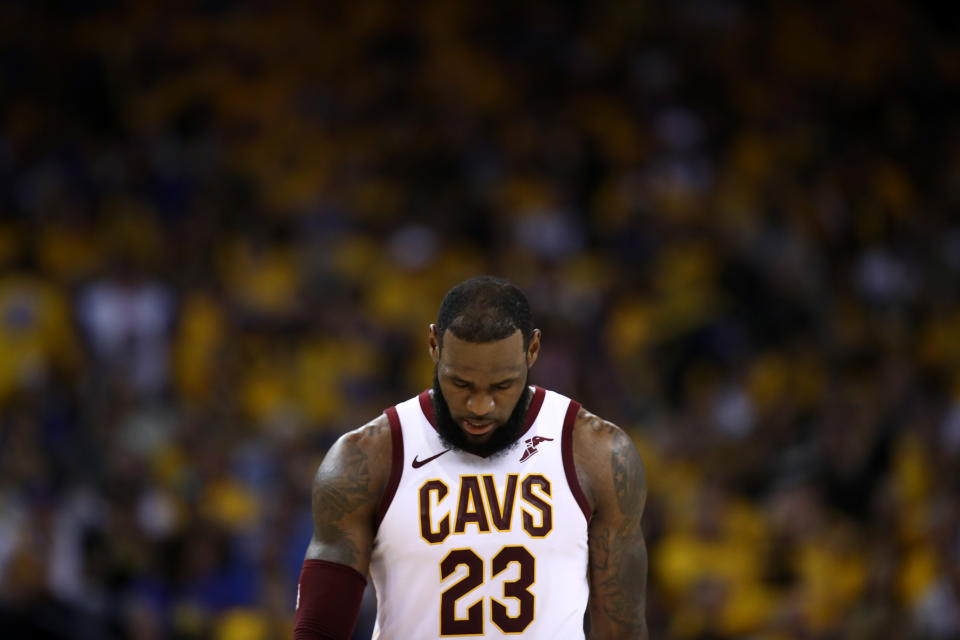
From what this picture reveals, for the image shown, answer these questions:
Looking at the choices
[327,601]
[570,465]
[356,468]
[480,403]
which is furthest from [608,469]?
[327,601]

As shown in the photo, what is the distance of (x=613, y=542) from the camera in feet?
13.1

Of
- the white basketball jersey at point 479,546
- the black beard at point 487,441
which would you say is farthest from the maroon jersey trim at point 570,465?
the black beard at point 487,441

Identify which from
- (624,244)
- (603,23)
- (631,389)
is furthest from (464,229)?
(603,23)

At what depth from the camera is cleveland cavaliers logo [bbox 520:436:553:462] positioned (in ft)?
13.1

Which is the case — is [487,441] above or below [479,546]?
above

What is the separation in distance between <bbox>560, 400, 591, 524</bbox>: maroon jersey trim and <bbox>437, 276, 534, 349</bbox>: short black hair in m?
0.32

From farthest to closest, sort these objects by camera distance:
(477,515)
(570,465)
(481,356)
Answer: (570,465)
(477,515)
(481,356)

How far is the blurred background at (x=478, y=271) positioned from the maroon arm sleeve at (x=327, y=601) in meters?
3.85

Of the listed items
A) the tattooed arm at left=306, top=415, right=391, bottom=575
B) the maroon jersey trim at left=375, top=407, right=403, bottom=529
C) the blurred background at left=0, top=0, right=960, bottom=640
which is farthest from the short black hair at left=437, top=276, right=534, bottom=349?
the blurred background at left=0, top=0, right=960, bottom=640

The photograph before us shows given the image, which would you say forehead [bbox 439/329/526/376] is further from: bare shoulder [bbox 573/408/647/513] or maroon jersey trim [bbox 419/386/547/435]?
bare shoulder [bbox 573/408/647/513]

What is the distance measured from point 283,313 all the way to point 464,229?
1.75m

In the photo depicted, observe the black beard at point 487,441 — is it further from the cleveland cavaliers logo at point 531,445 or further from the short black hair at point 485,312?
the short black hair at point 485,312

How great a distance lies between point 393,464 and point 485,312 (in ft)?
1.73

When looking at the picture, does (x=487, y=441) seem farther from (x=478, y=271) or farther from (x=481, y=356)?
(x=478, y=271)
